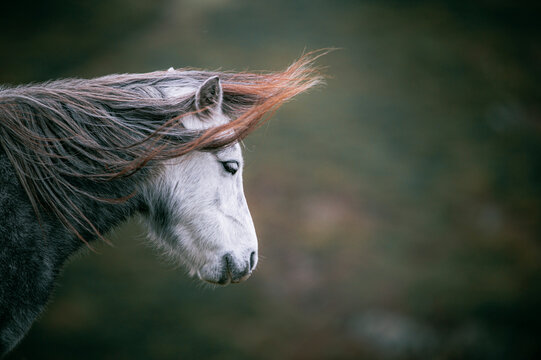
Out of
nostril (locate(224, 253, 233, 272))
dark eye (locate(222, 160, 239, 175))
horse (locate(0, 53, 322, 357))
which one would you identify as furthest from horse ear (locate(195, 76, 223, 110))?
nostril (locate(224, 253, 233, 272))

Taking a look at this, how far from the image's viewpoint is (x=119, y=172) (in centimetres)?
137

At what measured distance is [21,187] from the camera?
132 cm

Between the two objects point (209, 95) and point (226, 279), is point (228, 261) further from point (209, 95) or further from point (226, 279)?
point (209, 95)

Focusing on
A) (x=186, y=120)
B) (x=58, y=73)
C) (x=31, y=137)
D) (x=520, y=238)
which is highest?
(x=520, y=238)

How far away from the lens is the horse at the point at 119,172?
1320mm

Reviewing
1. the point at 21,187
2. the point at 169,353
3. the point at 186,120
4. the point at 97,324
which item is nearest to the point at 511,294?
the point at 169,353

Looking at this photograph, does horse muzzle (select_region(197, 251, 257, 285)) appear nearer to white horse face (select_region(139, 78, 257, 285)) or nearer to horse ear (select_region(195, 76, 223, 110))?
white horse face (select_region(139, 78, 257, 285))

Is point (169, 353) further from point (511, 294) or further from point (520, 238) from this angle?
point (520, 238)

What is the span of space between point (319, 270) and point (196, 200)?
3567 millimetres

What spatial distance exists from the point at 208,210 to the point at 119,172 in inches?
12.8

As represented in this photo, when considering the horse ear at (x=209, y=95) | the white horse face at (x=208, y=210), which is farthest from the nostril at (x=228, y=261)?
the horse ear at (x=209, y=95)

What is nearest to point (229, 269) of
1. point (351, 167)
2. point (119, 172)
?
point (119, 172)

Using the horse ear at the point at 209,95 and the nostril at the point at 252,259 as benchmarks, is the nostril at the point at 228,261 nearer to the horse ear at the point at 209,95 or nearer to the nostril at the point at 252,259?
the nostril at the point at 252,259

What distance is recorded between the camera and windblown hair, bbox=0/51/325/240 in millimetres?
1323
